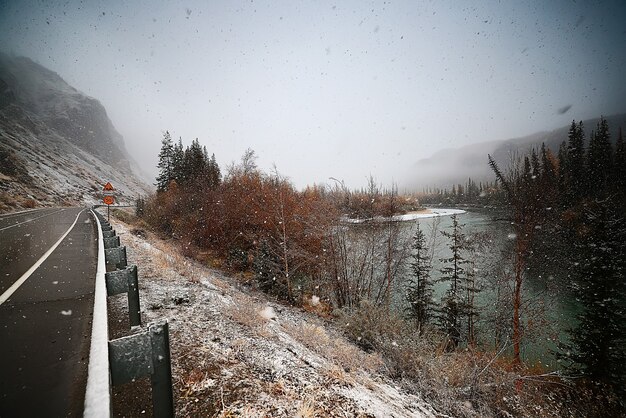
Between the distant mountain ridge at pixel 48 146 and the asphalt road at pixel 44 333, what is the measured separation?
32.2m

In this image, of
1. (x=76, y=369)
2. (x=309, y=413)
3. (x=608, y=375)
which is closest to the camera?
(x=76, y=369)

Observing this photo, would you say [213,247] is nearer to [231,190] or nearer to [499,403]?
[231,190]

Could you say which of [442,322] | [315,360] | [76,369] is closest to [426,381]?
[315,360]

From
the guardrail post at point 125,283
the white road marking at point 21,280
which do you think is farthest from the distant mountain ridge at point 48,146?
the guardrail post at point 125,283

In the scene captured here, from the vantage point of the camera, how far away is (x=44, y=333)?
3504 mm

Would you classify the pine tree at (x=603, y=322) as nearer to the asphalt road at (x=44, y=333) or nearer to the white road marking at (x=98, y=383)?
the white road marking at (x=98, y=383)

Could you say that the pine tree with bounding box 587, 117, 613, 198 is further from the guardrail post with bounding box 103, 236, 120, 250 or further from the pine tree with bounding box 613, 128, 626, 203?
the guardrail post with bounding box 103, 236, 120, 250

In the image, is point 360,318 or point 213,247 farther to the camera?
point 213,247

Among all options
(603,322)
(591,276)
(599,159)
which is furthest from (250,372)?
(599,159)

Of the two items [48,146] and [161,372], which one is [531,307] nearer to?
[161,372]

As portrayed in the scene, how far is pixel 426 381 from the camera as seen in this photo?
6.03 m

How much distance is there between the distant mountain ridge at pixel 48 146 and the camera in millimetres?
40375

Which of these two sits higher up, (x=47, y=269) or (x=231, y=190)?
(x=231, y=190)

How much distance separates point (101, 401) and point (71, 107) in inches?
7327
